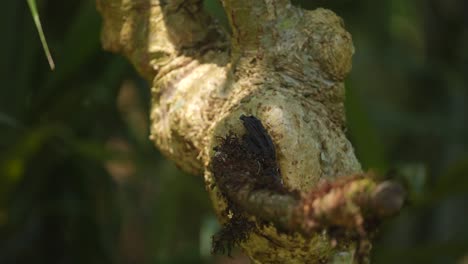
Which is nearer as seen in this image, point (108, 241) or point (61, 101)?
point (61, 101)

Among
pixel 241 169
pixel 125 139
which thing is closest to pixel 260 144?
pixel 241 169

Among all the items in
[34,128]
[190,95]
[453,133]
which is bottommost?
[453,133]

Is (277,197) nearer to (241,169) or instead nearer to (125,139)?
(241,169)

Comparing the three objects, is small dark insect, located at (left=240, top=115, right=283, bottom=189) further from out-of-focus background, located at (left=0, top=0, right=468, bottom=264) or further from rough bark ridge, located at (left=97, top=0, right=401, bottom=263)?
out-of-focus background, located at (left=0, top=0, right=468, bottom=264)

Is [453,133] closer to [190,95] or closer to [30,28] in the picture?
[30,28]

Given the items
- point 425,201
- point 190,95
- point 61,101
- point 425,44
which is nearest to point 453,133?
point 425,44

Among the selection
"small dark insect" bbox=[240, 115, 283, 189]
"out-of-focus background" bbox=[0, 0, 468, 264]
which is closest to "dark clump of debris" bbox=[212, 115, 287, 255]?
"small dark insect" bbox=[240, 115, 283, 189]

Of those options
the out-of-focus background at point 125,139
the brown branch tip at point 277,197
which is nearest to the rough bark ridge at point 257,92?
the brown branch tip at point 277,197
